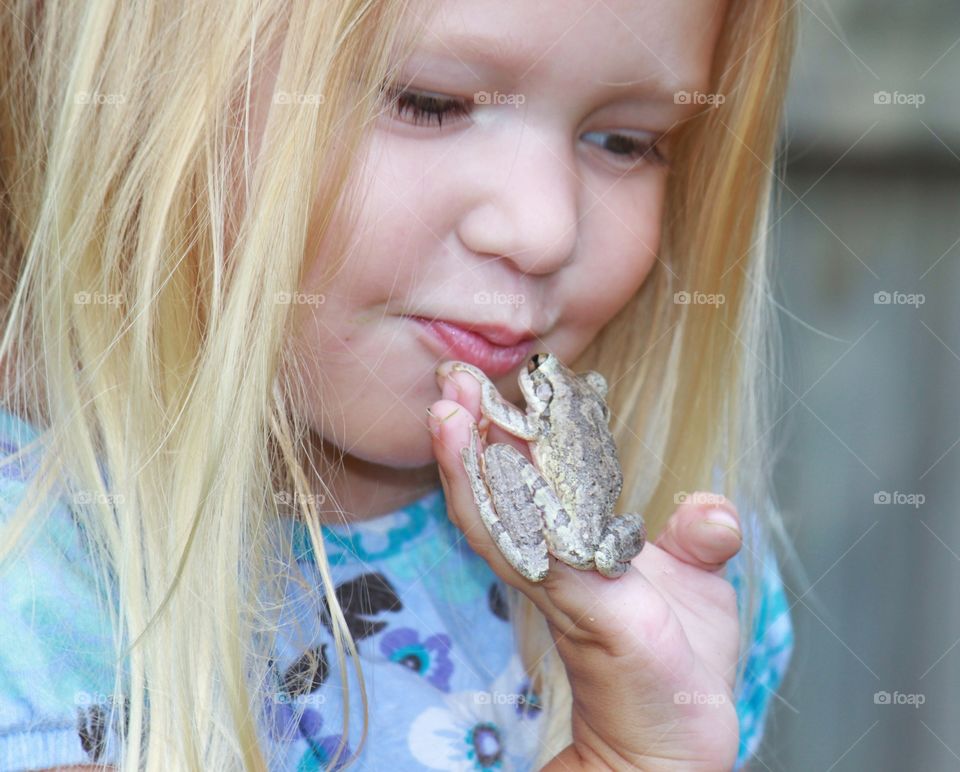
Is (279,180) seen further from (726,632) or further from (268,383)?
(726,632)

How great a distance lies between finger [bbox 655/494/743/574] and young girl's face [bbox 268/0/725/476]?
29 cm

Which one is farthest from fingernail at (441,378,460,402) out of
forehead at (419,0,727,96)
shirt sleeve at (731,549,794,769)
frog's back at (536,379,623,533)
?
shirt sleeve at (731,549,794,769)

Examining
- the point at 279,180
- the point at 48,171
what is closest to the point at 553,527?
the point at 279,180

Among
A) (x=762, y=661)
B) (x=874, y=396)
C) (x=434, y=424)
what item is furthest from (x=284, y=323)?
(x=874, y=396)

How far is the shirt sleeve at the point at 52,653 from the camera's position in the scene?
3.40 feet

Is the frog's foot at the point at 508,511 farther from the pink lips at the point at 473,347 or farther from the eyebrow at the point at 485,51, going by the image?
the eyebrow at the point at 485,51

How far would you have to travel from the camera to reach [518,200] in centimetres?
115

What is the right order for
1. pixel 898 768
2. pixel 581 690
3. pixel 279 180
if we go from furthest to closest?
1. pixel 898 768
2. pixel 581 690
3. pixel 279 180

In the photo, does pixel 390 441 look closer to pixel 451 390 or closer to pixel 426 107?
pixel 451 390

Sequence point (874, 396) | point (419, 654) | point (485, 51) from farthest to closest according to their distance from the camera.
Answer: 1. point (874, 396)
2. point (419, 654)
3. point (485, 51)

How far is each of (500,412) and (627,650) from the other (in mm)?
309

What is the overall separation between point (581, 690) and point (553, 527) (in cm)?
22

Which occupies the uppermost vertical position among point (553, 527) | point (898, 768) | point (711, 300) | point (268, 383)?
point (711, 300)

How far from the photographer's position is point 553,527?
1147 millimetres
